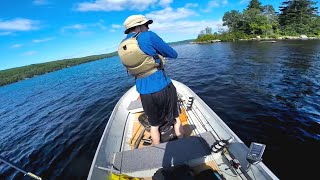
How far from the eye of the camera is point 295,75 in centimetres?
1316

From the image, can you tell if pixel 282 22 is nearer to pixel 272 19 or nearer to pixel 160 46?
pixel 272 19

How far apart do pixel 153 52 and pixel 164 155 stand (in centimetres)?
201

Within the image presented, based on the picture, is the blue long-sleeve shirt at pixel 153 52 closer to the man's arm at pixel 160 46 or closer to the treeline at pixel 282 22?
the man's arm at pixel 160 46

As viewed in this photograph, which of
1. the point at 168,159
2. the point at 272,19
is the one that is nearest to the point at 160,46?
the point at 168,159

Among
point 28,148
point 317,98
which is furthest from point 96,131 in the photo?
point 317,98

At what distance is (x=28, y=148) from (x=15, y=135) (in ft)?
12.7

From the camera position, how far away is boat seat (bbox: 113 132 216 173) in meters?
3.38

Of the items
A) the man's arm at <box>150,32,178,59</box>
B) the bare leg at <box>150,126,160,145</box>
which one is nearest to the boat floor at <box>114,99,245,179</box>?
the bare leg at <box>150,126,160,145</box>

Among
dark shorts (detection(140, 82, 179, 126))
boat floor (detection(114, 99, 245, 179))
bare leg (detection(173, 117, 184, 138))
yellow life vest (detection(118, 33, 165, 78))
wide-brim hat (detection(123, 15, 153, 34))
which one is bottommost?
boat floor (detection(114, 99, 245, 179))

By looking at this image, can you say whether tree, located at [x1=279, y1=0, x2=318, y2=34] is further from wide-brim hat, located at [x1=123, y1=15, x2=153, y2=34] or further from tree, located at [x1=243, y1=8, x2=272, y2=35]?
wide-brim hat, located at [x1=123, y1=15, x2=153, y2=34]

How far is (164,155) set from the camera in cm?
353

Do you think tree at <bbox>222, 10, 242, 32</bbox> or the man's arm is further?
tree at <bbox>222, 10, 242, 32</bbox>

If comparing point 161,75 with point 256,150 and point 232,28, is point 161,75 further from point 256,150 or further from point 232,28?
point 232,28

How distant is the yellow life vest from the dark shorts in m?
0.41
